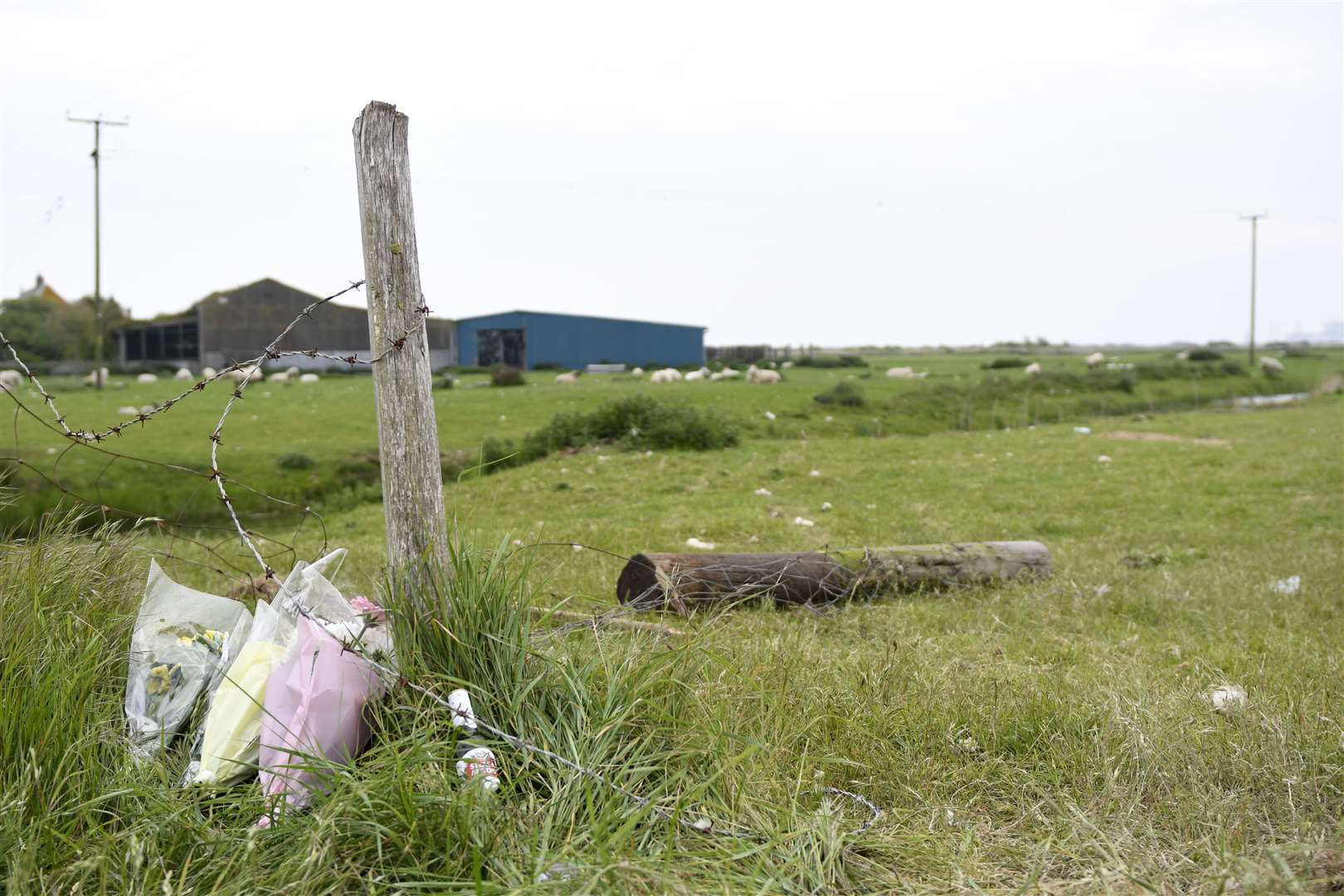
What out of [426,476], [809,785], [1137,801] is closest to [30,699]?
[426,476]

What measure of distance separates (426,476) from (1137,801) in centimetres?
341

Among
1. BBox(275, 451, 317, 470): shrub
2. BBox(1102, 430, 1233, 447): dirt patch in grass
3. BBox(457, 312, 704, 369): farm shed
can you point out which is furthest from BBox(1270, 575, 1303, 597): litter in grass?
BBox(457, 312, 704, 369): farm shed

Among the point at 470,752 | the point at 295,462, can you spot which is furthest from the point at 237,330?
the point at 470,752

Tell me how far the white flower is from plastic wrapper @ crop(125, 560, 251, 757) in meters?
4.79

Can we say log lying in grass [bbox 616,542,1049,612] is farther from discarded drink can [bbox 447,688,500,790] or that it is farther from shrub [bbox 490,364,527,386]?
shrub [bbox 490,364,527,386]

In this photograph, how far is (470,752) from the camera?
3773 millimetres

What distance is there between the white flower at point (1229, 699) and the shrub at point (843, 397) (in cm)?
2540

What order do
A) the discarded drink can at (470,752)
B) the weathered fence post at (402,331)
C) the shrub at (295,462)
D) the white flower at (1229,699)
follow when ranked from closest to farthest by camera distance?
the discarded drink can at (470,752) < the weathered fence post at (402,331) < the white flower at (1229,699) < the shrub at (295,462)

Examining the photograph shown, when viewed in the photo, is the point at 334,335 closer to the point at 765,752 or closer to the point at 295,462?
the point at 295,462

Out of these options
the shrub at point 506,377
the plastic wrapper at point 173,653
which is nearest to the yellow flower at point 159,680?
the plastic wrapper at point 173,653

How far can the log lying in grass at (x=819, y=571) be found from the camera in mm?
7516

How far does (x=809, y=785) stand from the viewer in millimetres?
4168

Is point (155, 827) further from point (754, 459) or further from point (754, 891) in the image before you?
point (754, 459)

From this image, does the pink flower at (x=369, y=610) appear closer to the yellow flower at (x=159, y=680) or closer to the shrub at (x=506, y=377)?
the yellow flower at (x=159, y=680)
